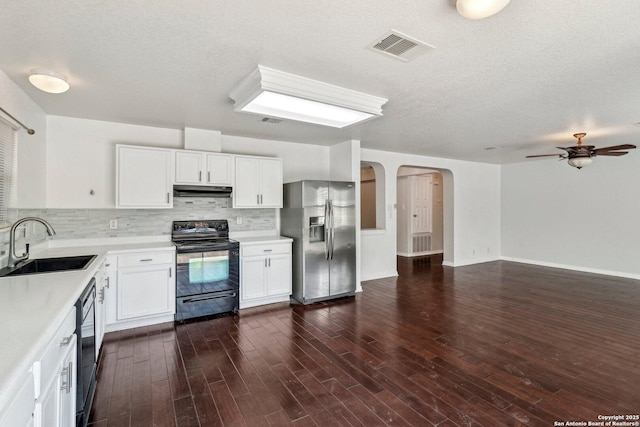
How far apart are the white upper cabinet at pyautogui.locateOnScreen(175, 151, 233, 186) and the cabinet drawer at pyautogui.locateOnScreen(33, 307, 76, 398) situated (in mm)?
2509

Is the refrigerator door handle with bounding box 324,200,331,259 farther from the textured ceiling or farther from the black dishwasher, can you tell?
→ the black dishwasher

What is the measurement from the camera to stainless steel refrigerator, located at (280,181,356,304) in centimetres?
454

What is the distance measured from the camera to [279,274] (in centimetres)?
450

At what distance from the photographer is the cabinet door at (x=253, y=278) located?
13.9ft

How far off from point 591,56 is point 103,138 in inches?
193

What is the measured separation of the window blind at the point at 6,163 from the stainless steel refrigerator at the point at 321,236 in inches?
A: 117

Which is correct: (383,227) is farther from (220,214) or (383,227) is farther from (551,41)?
(551,41)

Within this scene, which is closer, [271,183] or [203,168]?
[203,168]

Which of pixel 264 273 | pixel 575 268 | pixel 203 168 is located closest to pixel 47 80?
pixel 203 168

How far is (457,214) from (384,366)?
5.43 meters

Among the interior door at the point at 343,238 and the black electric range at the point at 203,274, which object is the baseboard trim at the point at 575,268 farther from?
the black electric range at the point at 203,274

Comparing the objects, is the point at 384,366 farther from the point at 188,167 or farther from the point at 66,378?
the point at 188,167

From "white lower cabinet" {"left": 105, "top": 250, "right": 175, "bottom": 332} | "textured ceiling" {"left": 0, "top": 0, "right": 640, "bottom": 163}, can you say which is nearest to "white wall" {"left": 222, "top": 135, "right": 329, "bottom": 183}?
"textured ceiling" {"left": 0, "top": 0, "right": 640, "bottom": 163}

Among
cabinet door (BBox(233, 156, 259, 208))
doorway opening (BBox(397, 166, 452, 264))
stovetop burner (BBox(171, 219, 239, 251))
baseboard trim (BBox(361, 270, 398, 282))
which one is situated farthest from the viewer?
doorway opening (BBox(397, 166, 452, 264))
